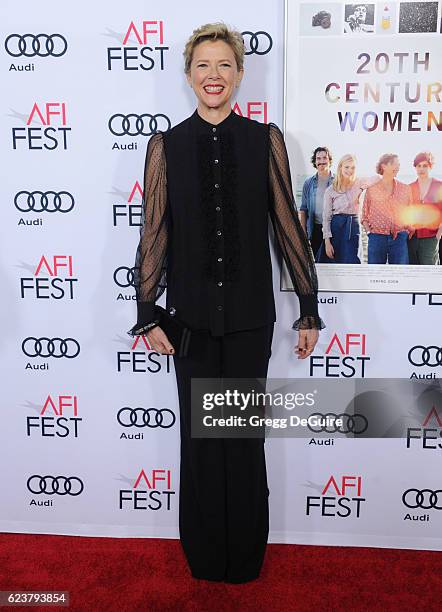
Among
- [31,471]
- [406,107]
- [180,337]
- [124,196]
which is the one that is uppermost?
[406,107]

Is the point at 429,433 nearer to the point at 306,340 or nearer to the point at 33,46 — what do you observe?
the point at 306,340

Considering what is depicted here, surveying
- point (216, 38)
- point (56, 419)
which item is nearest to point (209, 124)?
point (216, 38)

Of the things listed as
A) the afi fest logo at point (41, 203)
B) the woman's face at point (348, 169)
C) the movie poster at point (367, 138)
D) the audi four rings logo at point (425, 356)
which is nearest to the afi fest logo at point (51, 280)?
the afi fest logo at point (41, 203)

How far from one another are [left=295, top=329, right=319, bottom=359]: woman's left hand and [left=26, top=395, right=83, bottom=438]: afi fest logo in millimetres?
958

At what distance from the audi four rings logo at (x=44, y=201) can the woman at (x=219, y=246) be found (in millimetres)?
469

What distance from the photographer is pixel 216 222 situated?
2.05 metres

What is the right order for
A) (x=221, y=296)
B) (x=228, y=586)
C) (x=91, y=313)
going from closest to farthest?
1. (x=221, y=296)
2. (x=228, y=586)
3. (x=91, y=313)

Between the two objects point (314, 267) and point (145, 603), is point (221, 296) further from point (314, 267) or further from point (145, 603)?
point (145, 603)

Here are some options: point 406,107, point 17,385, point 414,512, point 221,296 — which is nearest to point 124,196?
point 221,296

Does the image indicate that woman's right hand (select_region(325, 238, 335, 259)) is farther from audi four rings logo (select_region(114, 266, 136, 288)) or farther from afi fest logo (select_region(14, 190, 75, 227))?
afi fest logo (select_region(14, 190, 75, 227))

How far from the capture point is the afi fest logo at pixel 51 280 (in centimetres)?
247

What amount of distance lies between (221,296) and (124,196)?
0.63m

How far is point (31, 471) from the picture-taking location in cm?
265

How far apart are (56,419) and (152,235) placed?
961mm
